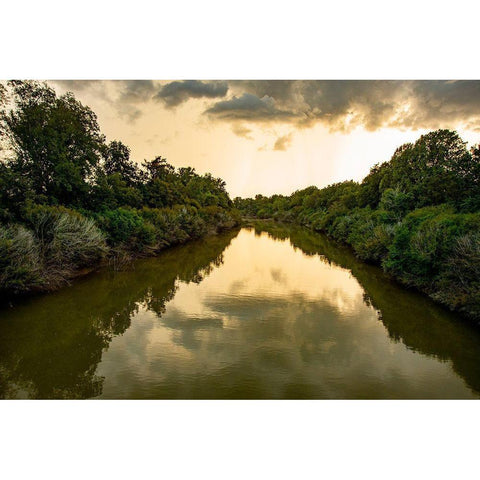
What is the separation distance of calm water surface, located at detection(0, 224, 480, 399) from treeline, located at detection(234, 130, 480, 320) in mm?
874

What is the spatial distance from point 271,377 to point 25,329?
635cm

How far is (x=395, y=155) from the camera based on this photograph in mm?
28875

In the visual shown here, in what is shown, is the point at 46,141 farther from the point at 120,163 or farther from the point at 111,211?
the point at 120,163

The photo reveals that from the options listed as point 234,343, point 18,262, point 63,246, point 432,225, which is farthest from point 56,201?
point 432,225

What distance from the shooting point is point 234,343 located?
23.8 feet

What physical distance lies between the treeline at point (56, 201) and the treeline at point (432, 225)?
41.2ft

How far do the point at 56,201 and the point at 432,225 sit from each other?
16768mm

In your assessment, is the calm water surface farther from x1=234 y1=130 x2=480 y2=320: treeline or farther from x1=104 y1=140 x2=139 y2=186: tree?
x1=104 y1=140 x2=139 y2=186: tree

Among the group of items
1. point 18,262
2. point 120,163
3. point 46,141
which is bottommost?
point 18,262

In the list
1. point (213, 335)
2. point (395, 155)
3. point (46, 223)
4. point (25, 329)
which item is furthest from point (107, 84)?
point (395, 155)

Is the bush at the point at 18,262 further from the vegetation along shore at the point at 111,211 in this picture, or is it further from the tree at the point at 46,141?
the tree at the point at 46,141

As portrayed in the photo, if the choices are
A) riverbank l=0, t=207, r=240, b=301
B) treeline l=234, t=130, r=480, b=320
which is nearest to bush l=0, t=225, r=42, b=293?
riverbank l=0, t=207, r=240, b=301

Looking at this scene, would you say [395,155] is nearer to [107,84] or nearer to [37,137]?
[107,84]

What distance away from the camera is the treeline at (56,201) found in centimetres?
998
